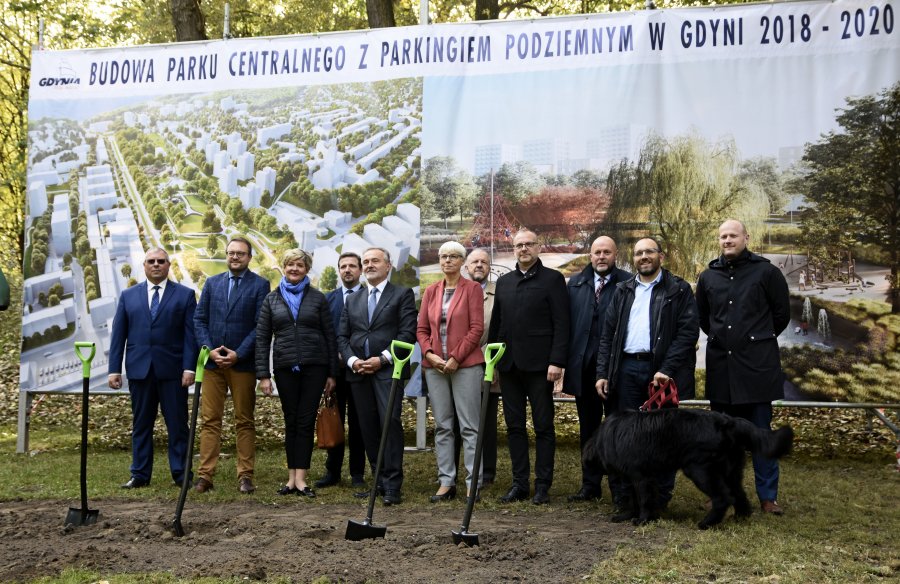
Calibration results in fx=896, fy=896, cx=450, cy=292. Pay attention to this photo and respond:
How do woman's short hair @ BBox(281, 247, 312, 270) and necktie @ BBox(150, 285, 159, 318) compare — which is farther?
necktie @ BBox(150, 285, 159, 318)

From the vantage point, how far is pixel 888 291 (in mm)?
7051

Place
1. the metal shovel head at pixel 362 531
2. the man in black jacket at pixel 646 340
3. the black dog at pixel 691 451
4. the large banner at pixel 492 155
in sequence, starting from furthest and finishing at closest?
the large banner at pixel 492 155 < the man in black jacket at pixel 646 340 < the black dog at pixel 691 451 < the metal shovel head at pixel 362 531

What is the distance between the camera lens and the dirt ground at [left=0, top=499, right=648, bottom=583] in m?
4.01

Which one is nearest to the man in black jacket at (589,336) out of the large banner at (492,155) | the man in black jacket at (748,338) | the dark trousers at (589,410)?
the dark trousers at (589,410)

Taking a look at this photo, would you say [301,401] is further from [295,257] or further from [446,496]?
[446,496]

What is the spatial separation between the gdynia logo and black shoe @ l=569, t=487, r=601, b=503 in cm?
613

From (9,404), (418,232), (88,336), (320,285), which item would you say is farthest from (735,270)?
(9,404)

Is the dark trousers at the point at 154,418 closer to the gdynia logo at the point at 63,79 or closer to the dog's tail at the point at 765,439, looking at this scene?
the gdynia logo at the point at 63,79

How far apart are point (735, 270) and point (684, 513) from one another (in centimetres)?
150

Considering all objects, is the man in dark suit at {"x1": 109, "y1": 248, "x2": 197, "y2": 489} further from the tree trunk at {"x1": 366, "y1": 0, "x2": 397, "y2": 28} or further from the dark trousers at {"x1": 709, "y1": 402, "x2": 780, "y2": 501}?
the tree trunk at {"x1": 366, "y1": 0, "x2": 397, "y2": 28}

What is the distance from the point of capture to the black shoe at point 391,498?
227 inches

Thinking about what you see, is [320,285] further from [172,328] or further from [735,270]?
[735,270]

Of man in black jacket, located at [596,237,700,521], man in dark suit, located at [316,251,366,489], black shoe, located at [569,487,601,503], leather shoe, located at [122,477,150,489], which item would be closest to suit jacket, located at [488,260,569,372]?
man in black jacket, located at [596,237,700,521]

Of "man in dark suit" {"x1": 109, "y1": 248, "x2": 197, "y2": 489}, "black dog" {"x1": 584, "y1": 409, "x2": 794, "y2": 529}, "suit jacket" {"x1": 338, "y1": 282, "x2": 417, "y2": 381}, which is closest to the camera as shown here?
"black dog" {"x1": 584, "y1": 409, "x2": 794, "y2": 529}
